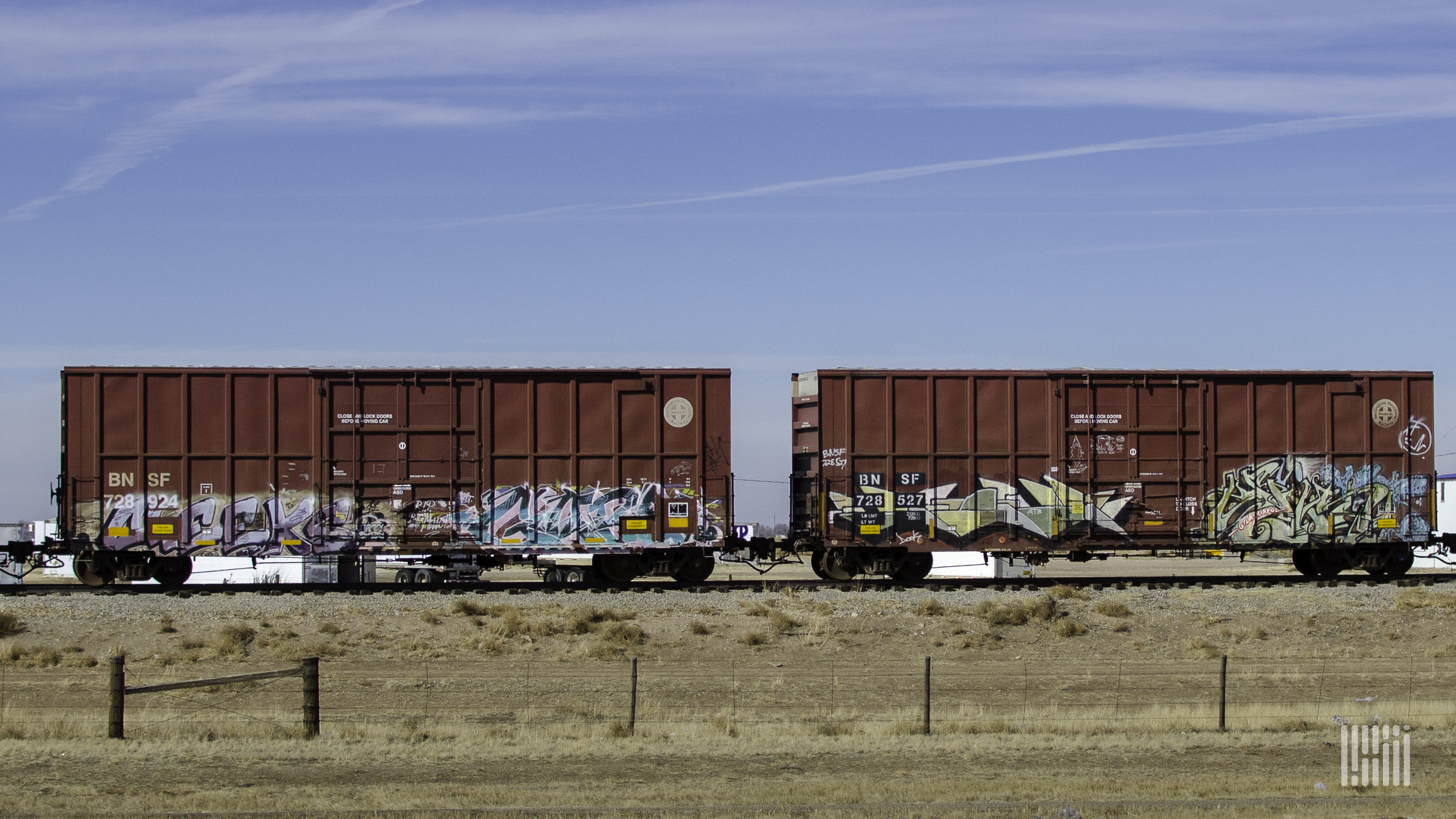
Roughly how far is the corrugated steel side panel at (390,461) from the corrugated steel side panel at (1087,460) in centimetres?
261

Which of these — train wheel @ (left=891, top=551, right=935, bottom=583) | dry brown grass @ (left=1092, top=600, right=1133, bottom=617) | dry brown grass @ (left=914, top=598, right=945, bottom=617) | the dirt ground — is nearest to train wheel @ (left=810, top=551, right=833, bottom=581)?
train wheel @ (left=891, top=551, right=935, bottom=583)

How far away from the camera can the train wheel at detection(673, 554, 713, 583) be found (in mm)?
25719

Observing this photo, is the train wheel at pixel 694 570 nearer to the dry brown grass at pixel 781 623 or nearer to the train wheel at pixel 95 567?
the dry brown grass at pixel 781 623

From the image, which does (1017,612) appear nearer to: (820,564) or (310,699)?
(820,564)

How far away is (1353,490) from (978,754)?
1635 cm

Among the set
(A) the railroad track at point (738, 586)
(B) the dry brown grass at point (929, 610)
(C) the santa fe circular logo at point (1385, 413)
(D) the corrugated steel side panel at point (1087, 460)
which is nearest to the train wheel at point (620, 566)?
(A) the railroad track at point (738, 586)

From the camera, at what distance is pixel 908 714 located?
16.3 m

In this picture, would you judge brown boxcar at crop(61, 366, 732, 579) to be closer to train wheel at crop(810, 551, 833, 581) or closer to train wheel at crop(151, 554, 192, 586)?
train wheel at crop(151, 554, 192, 586)

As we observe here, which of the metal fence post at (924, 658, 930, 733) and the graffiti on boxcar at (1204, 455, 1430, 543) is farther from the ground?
the graffiti on boxcar at (1204, 455, 1430, 543)

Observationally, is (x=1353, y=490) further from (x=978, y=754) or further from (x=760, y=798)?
(x=760, y=798)

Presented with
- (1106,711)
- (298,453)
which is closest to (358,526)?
(298,453)

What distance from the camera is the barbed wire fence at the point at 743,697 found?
1541 cm

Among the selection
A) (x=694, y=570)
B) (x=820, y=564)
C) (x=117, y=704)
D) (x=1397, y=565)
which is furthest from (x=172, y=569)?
(x=1397, y=565)

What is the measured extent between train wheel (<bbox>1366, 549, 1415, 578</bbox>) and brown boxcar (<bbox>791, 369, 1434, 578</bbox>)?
0.70 m
